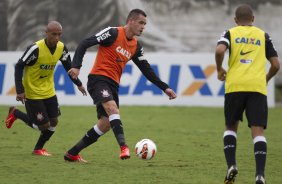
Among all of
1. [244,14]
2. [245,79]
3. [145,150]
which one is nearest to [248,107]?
[245,79]

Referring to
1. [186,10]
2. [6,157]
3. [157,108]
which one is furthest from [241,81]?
[186,10]

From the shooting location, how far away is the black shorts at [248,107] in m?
8.65

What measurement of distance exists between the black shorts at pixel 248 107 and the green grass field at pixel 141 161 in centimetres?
89

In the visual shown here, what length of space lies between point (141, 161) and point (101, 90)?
4.69 feet

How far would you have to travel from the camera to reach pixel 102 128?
10430 millimetres

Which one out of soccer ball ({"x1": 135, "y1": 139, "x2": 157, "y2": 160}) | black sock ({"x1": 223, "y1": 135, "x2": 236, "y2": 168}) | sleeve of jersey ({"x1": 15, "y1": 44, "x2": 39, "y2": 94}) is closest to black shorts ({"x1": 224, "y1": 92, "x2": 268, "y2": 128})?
black sock ({"x1": 223, "y1": 135, "x2": 236, "y2": 168})

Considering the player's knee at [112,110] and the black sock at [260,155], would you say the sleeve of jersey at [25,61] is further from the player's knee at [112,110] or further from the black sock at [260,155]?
the black sock at [260,155]

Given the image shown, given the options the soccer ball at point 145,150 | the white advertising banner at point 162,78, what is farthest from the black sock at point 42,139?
the white advertising banner at point 162,78

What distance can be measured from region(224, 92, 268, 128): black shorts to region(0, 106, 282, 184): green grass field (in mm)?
890

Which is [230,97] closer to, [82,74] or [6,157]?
[6,157]

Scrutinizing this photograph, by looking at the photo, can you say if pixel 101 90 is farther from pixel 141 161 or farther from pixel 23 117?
pixel 23 117

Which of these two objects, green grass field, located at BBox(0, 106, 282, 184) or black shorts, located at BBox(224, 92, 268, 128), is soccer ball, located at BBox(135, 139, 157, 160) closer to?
green grass field, located at BBox(0, 106, 282, 184)

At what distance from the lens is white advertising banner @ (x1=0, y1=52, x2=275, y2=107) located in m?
21.4

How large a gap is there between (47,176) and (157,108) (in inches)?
488
